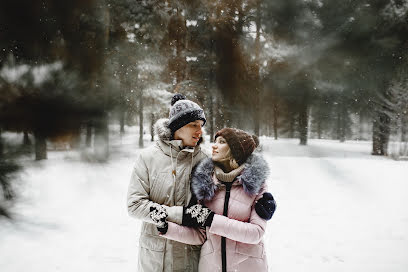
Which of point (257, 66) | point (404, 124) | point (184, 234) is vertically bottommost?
point (184, 234)

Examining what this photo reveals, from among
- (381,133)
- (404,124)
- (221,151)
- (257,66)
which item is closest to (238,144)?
(221,151)

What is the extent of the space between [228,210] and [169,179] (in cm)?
34

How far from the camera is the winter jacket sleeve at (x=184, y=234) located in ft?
3.92

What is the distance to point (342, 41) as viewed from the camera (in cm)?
285

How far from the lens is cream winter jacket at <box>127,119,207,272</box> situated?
4.35 ft

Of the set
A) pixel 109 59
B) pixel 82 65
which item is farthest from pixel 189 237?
pixel 109 59

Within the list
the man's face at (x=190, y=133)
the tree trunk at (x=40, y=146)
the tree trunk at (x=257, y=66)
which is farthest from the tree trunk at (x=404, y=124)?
the tree trunk at (x=40, y=146)

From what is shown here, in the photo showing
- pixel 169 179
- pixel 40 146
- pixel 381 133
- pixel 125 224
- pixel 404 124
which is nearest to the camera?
pixel 40 146

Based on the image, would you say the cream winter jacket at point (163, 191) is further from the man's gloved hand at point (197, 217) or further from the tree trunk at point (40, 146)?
the tree trunk at point (40, 146)

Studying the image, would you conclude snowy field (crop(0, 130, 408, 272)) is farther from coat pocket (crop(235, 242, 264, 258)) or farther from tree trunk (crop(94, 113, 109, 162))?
coat pocket (crop(235, 242, 264, 258))

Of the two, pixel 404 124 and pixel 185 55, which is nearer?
pixel 185 55

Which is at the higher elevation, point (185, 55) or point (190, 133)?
point (185, 55)

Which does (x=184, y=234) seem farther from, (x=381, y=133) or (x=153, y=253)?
(x=381, y=133)

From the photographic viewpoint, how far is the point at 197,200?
4.28 ft
